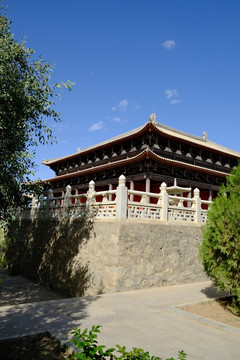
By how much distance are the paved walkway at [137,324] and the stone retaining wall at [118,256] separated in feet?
3.40

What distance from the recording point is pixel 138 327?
4.68 meters

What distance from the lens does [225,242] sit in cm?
568

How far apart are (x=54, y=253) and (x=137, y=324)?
7.48m

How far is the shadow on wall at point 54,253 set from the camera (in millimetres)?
9680

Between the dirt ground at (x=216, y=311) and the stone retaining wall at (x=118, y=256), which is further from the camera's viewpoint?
the stone retaining wall at (x=118, y=256)

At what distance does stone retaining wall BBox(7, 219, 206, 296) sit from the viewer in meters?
8.15

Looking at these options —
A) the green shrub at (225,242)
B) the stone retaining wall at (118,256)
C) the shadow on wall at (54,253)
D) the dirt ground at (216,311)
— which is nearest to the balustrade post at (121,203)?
the stone retaining wall at (118,256)

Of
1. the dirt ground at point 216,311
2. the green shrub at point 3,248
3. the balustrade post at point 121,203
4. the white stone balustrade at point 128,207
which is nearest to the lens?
the dirt ground at point 216,311

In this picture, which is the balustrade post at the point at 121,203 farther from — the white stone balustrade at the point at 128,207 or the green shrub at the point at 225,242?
the green shrub at the point at 225,242

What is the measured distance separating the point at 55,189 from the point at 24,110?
1974 centimetres

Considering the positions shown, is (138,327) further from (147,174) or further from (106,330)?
(147,174)

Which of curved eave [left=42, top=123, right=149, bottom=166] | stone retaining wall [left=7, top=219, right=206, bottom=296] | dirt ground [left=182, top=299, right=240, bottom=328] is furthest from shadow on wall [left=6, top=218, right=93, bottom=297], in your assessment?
curved eave [left=42, top=123, right=149, bottom=166]

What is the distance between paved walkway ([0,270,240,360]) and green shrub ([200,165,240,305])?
988 millimetres

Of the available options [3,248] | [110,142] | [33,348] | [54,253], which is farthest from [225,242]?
[3,248]
